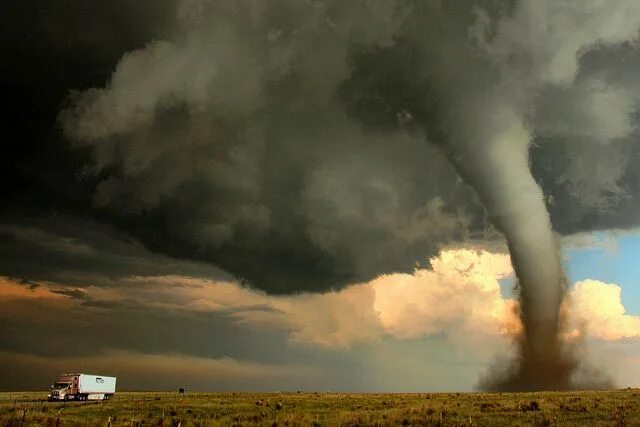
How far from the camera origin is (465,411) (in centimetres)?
4706

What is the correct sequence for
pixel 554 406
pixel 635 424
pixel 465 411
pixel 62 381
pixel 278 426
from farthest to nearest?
pixel 62 381 < pixel 554 406 < pixel 465 411 < pixel 278 426 < pixel 635 424

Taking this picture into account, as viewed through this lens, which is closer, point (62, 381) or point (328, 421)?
point (328, 421)

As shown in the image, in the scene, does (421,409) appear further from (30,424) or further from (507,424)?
(30,424)

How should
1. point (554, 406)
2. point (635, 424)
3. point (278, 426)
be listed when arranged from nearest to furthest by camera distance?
point (635, 424) < point (278, 426) < point (554, 406)

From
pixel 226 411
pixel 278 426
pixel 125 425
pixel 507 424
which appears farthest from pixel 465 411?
pixel 125 425

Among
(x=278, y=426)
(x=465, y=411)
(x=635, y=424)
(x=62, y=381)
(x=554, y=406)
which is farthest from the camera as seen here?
(x=62, y=381)

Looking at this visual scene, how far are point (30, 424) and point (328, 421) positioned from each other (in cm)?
2119

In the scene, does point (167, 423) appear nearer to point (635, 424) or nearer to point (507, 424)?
point (507, 424)

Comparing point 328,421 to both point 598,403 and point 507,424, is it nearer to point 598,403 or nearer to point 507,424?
point 507,424

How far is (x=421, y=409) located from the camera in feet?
161

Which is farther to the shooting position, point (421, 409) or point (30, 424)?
point (421, 409)

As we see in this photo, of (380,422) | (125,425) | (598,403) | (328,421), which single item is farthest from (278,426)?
(598,403)

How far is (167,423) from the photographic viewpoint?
3991 centimetres

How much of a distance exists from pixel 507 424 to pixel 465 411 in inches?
391
